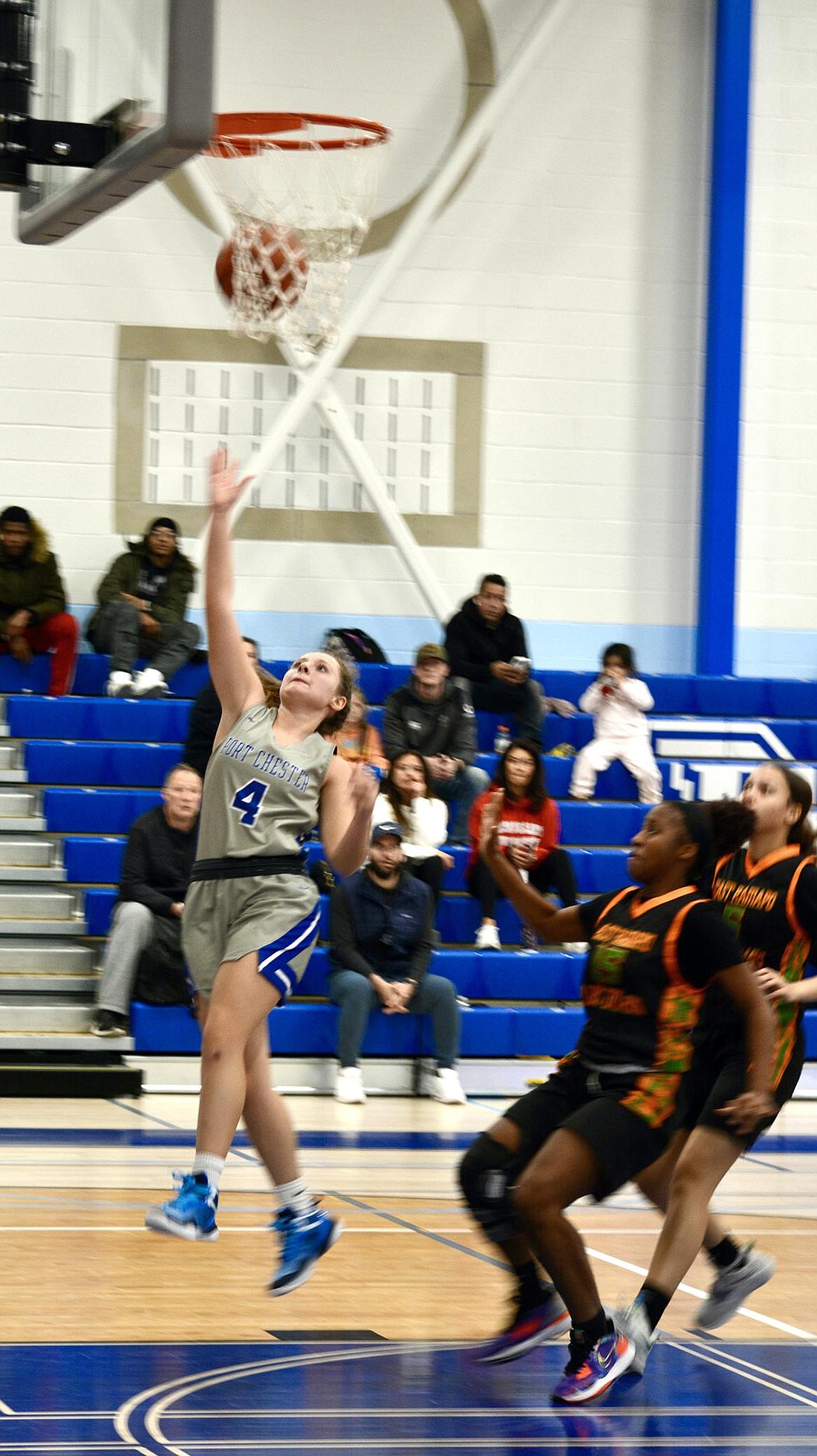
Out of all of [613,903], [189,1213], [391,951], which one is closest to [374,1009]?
[391,951]

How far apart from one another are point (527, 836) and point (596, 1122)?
6.11m

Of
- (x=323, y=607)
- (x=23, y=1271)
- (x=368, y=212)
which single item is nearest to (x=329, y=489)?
(x=323, y=607)

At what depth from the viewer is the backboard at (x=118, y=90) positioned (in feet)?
17.4

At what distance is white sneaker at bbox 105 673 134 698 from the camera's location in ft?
40.1

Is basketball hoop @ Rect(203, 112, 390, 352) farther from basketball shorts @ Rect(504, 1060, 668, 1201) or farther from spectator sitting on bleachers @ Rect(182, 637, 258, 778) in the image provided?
basketball shorts @ Rect(504, 1060, 668, 1201)

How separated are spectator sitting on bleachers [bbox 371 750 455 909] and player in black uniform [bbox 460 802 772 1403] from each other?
5.70 m

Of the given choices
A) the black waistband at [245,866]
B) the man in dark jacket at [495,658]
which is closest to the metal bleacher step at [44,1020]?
the man in dark jacket at [495,658]

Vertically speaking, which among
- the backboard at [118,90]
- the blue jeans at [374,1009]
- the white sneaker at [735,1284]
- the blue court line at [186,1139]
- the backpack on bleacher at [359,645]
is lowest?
the blue court line at [186,1139]

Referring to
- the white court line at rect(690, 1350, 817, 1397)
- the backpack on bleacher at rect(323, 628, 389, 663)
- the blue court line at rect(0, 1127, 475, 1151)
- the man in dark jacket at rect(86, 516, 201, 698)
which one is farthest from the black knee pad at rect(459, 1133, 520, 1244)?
the backpack on bleacher at rect(323, 628, 389, 663)

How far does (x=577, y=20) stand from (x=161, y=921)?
8.34 meters

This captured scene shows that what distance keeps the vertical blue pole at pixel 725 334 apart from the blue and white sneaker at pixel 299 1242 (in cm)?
987

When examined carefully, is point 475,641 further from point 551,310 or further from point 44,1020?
point 44,1020

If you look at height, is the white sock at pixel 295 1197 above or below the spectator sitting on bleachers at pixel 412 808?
below

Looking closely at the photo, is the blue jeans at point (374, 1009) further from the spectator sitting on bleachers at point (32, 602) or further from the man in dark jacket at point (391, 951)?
the spectator sitting on bleachers at point (32, 602)
